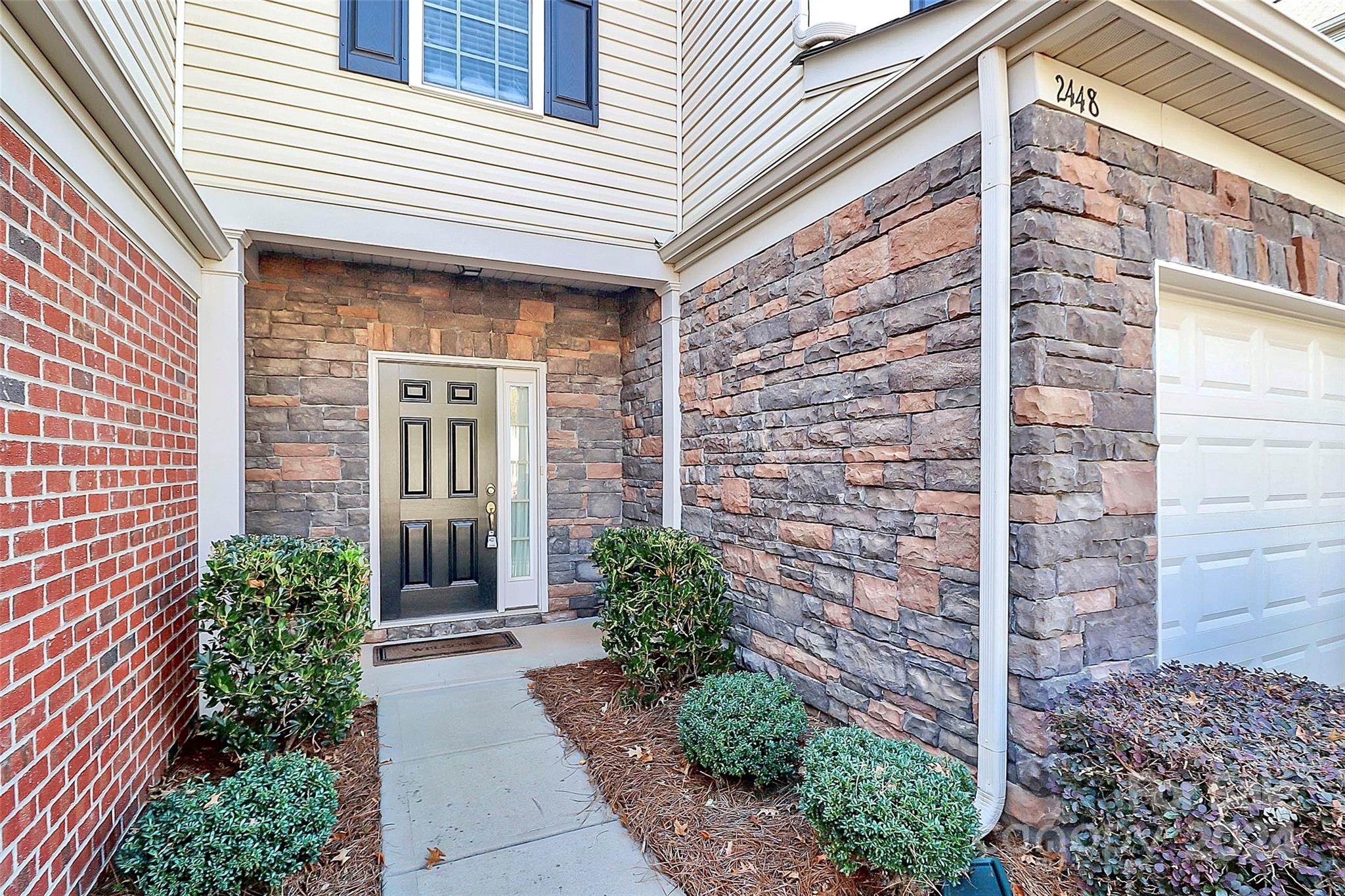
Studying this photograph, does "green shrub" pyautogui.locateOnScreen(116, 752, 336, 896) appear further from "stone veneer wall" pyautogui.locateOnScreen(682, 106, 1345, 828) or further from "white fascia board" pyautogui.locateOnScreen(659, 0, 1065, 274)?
→ "white fascia board" pyautogui.locateOnScreen(659, 0, 1065, 274)

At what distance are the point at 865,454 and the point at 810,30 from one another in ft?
7.19

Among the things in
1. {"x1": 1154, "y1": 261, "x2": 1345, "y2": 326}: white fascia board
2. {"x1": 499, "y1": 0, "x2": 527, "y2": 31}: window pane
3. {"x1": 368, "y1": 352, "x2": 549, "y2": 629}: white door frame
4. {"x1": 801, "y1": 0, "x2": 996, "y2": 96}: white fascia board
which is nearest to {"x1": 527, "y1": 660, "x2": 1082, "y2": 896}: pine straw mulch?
{"x1": 368, "y1": 352, "x2": 549, "y2": 629}: white door frame

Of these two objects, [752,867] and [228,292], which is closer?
[752,867]

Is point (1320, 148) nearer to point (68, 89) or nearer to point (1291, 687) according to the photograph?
point (1291, 687)

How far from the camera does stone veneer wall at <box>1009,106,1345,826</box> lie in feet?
6.84

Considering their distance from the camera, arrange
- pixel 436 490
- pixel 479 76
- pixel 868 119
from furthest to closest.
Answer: pixel 436 490 < pixel 479 76 < pixel 868 119

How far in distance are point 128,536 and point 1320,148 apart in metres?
4.84

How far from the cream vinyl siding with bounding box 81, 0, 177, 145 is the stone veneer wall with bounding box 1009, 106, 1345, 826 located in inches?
123

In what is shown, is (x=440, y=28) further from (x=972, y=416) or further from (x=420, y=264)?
(x=972, y=416)

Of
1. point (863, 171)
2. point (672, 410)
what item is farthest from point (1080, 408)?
point (672, 410)

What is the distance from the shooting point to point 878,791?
1894mm

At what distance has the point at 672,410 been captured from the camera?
14.3 feet

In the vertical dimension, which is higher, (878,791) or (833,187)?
(833,187)

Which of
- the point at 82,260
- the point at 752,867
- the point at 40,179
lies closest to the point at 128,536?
the point at 82,260
